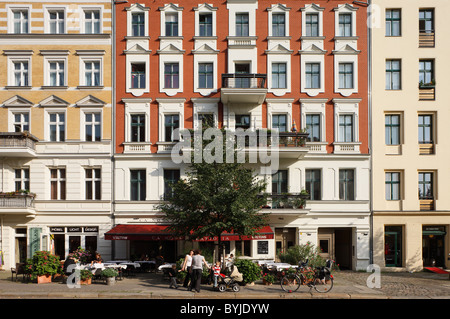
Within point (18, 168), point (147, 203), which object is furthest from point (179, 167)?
point (18, 168)

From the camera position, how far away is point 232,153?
17.0m

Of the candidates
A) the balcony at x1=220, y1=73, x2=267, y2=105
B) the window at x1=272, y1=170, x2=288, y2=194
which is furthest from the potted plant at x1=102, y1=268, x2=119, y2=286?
the balcony at x1=220, y1=73, x2=267, y2=105

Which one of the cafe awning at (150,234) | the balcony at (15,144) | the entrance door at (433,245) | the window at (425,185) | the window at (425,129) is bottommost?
the entrance door at (433,245)

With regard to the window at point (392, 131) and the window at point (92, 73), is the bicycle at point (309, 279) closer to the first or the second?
the window at point (392, 131)

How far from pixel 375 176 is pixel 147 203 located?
1370 cm

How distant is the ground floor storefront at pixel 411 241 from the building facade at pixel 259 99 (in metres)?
0.89

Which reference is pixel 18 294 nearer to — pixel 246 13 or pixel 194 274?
pixel 194 274

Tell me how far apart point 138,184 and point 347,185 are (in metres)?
12.6

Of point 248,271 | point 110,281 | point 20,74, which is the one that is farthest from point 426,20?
point 20,74

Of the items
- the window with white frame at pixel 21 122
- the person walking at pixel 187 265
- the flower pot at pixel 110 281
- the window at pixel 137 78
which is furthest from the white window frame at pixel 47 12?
the person walking at pixel 187 265

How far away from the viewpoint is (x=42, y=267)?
16.4 m

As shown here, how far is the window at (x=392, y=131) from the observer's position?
22328mm

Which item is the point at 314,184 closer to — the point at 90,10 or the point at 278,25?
the point at 278,25

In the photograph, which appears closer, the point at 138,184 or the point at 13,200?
the point at 13,200
